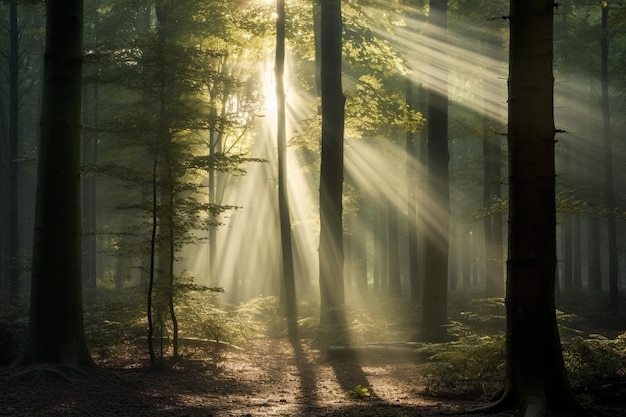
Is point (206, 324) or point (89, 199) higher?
point (89, 199)

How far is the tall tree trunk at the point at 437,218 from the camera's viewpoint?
579 inches

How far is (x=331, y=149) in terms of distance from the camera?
52.3ft

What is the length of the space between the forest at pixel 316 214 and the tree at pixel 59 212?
0.10ft

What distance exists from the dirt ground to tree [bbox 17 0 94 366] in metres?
0.61

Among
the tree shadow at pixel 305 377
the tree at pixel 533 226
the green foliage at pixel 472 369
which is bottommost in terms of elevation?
the tree shadow at pixel 305 377

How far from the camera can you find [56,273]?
30.0 feet

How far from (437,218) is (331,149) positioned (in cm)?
329

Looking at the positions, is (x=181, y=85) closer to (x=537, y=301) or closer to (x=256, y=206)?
(x=537, y=301)

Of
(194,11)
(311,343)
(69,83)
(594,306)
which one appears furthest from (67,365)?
(594,306)

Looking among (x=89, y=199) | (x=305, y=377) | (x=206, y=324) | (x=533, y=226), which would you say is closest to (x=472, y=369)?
(x=533, y=226)

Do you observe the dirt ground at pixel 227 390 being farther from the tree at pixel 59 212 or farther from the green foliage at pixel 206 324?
the tree at pixel 59 212

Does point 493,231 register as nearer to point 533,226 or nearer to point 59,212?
point 533,226

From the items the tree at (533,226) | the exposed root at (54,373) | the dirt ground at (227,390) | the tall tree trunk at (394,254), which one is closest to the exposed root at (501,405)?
the tree at (533,226)

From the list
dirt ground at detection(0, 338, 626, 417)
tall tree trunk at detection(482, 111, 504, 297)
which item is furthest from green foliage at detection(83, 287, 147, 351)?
tall tree trunk at detection(482, 111, 504, 297)
